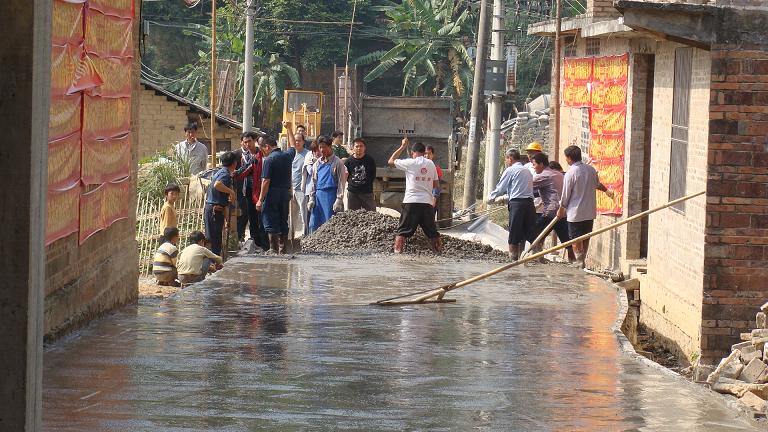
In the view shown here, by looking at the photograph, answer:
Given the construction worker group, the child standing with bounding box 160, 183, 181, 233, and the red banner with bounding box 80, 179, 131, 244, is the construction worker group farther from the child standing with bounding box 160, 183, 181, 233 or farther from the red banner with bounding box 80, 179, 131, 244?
the red banner with bounding box 80, 179, 131, 244

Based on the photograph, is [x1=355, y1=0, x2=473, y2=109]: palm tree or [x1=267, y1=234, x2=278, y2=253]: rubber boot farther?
[x1=355, y1=0, x2=473, y2=109]: palm tree

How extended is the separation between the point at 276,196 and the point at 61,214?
25.6 feet

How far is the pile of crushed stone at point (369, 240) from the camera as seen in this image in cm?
1738

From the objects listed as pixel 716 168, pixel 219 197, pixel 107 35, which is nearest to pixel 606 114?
pixel 219 197

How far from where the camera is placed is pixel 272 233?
16.3 metres

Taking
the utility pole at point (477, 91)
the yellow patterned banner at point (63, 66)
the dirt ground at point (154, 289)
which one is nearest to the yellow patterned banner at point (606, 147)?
the dirt ground at point (154, 289)

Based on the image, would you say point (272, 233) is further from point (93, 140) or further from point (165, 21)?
point (165, 21)

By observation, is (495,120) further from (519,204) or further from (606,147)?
(519,204)

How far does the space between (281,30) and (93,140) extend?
4304 centimetres

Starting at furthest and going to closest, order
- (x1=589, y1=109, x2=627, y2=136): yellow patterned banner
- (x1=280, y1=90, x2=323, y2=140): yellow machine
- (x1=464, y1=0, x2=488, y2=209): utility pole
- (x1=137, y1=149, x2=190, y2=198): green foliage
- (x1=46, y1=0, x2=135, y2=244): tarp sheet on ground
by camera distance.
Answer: (x1=280, y1=90, x2=323, y2=140): yellow machine, (x1=464, y1=0, x2=488, y2=209): utility pole, (x1=137, y1=149, x2=190, y2=198): green foliage, (x1=589, y1=109, x2=627, y2=136): yellow patterned banner, (x1=46, y1=0, x2=135, y2=244): tarp sheet on ground

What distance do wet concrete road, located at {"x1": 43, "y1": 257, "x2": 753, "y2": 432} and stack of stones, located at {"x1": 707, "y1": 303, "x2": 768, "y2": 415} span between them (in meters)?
0.92

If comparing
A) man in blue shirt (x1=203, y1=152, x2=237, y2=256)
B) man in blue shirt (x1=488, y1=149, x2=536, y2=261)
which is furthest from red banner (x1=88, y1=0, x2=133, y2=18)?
man in blue shirt (x1=488, y1=149, x2=536, y2=261)

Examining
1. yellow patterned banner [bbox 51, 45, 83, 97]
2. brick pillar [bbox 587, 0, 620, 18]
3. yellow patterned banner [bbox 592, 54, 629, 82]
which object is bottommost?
yellow patterned banner [bbox 51, 45, 83, 97]

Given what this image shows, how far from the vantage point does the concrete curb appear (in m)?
6.92
